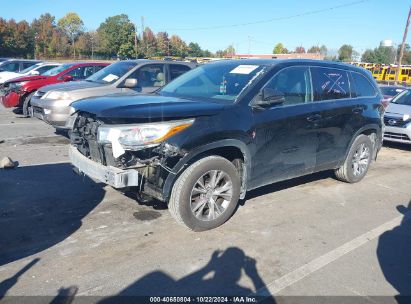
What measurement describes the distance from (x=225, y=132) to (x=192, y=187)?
2.21 ft

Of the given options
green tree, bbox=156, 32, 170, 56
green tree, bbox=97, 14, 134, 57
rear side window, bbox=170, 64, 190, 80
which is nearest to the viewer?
rear side window, bbox=170, 64, 190, 80

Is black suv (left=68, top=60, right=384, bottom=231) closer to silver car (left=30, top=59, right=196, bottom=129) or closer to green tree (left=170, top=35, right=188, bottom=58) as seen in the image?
silver car (left=30, top=59, right=196, bottom=129)

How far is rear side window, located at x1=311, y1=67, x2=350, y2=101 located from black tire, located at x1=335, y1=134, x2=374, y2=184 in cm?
82

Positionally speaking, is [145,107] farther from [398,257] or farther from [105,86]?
[105,86]

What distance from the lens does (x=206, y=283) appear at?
3205mm

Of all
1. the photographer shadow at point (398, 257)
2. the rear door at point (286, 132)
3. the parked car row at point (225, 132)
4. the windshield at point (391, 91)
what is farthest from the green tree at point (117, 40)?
the photographer shadow at point (398, 257)

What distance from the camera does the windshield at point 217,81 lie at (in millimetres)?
4539

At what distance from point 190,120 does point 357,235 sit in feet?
7.36

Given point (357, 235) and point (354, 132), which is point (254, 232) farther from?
point (354, 132)

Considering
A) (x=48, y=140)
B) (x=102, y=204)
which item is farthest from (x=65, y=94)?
(x=102, y=204)

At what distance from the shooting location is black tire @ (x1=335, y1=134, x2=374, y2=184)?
19.6ft

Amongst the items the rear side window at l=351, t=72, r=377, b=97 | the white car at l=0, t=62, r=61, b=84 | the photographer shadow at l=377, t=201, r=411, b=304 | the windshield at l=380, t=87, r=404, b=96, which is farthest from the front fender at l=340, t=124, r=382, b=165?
the white car at l=0, t=62, r=61, b=84

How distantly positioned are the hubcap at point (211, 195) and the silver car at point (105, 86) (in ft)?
14.2

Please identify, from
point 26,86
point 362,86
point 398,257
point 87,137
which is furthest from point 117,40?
point 398,257
